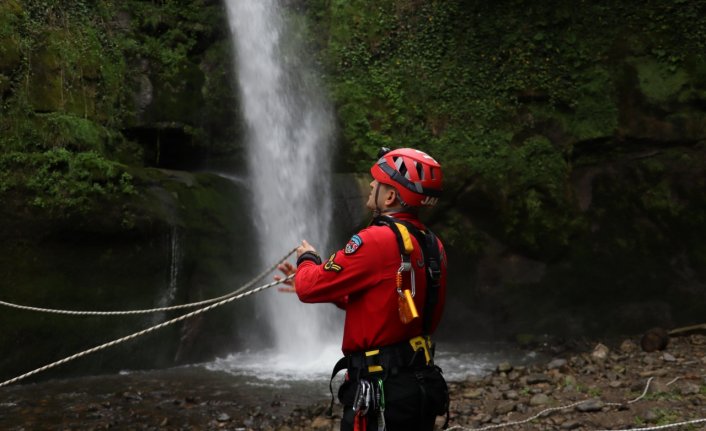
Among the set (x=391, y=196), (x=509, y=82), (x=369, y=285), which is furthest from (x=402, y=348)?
(x=509, y=82)

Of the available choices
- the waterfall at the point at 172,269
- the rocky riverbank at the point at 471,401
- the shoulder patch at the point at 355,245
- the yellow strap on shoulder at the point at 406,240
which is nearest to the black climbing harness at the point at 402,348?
the yellow strap on shoulder at the point at 406,240

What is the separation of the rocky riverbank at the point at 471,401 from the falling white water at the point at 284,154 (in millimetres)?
2536

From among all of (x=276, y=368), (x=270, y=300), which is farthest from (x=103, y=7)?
(x=276, y=368)

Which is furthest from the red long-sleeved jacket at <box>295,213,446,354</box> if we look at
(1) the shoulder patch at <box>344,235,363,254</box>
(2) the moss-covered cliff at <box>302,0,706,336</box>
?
(2) the moss-covered cliff at <box>302,0,706,336</box>

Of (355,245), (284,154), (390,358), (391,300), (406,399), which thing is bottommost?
(406,399)

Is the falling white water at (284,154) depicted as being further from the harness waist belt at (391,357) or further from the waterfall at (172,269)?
the harness waist belt at (391,357)

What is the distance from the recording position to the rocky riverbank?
5.96 m

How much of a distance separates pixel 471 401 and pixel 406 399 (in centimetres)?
428

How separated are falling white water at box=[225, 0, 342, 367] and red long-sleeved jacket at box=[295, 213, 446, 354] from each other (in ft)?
22.5

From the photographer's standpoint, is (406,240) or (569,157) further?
(569,157)

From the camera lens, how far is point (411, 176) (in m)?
3.28

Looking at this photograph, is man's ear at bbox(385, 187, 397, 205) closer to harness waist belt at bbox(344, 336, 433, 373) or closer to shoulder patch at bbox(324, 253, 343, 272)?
shoulder patch at bbox(324, 253, 343, 272)

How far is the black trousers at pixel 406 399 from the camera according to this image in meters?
3.13

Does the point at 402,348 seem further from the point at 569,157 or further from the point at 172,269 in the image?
the point at 569,157
